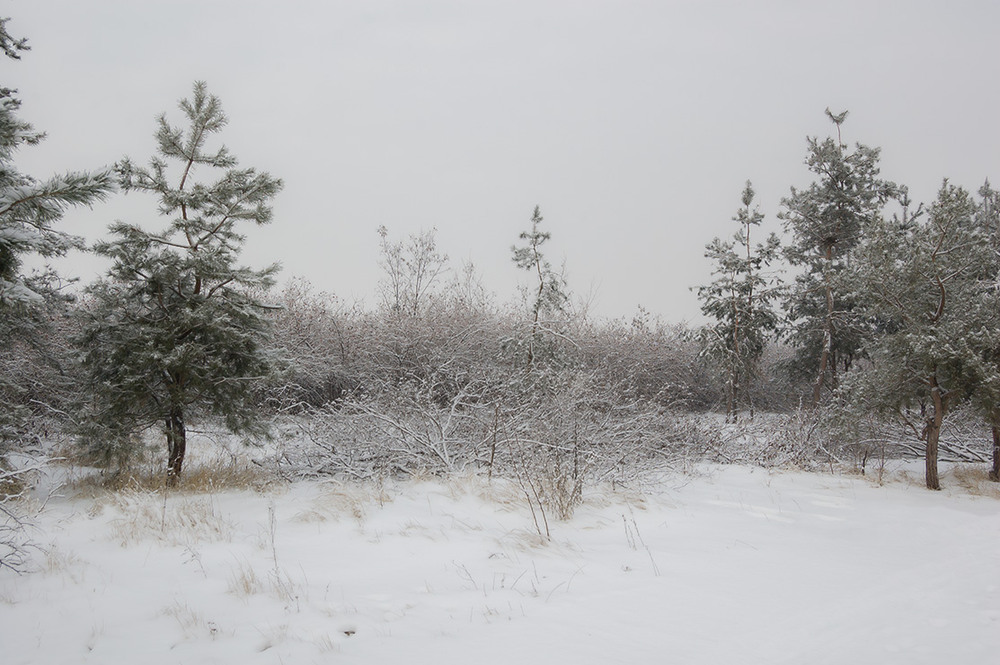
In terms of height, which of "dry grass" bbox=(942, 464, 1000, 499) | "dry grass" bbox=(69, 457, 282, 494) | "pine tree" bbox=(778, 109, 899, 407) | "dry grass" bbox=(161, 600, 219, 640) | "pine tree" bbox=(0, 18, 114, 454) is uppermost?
"pine tree" bbox=(778, 109, 899, 407)

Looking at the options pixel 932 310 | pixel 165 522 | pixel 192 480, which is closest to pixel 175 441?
pixel 192 480

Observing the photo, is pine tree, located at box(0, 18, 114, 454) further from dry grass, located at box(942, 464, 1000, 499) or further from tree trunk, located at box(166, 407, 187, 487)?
dry grass, located at box(942, 464, 1000, 499)

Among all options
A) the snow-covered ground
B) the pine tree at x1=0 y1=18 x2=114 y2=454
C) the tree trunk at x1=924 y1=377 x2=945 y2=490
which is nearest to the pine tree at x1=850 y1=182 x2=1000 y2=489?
the tree trunk at x1=924 y1=377 x2=945 y2=490

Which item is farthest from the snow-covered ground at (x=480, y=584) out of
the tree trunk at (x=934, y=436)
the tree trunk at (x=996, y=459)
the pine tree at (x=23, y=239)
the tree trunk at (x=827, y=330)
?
the tree trunk at (x=827, y=330)

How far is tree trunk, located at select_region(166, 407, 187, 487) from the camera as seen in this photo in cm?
812

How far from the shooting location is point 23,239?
471cm

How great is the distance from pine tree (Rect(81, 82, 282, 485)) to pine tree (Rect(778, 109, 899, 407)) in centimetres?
1591

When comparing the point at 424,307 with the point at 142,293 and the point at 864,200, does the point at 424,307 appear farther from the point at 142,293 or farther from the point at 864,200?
the point at 864,200

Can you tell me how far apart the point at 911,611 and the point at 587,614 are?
2.33 metres

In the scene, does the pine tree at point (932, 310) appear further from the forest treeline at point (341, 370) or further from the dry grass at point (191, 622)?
the dry grass at point (191, 622)

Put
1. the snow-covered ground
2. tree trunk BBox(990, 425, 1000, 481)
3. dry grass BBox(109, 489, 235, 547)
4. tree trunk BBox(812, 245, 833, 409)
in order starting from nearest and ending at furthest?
the snow-covered ground < dry grass BBox(109, 489, 235, 547) < tree trunk BBox(990, 425, 1000, 481) < tree trunk BBox(812, 245, 833, 409)

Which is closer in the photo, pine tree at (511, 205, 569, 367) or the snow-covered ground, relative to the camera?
the snow-covered ground

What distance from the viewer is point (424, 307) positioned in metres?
21.5

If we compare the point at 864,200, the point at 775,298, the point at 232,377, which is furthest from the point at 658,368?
the point at 232,377
